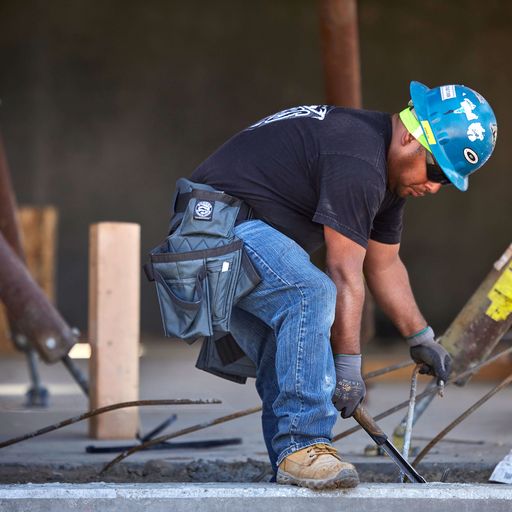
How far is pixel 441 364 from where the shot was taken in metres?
4.65

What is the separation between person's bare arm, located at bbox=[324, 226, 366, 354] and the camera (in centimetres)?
392

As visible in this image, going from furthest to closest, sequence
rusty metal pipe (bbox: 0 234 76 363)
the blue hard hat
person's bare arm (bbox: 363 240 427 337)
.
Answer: rusty metal pipe (bbox: 0 234 76 363) < person's bare arm (bbox: 363 240 427 337) < the blue hard hat

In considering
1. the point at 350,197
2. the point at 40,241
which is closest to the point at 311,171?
the point at 350,197

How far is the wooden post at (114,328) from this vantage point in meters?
6.41

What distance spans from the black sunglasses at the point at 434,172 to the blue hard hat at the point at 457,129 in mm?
36

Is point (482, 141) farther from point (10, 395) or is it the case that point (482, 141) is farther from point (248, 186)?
point (10, 395)

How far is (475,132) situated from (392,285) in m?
0.84

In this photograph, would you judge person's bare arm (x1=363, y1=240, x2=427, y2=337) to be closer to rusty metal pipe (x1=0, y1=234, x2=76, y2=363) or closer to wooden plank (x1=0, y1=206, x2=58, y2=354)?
rusty metal pipe (x1=0, y1=234, x2=76, y2=363)

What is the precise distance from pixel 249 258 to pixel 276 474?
2.72ft

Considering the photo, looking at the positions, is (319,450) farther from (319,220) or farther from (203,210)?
(203,210)

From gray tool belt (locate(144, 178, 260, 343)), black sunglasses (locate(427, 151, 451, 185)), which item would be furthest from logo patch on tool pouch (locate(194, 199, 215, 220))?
black sunglasses (locate(427, 151, 451, 185))

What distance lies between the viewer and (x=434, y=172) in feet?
13.6

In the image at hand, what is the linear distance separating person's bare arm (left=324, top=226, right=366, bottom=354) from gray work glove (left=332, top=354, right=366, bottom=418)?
0.08 m

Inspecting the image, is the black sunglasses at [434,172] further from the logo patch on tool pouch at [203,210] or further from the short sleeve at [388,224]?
the logo patch on tool pouch at [203,210]
